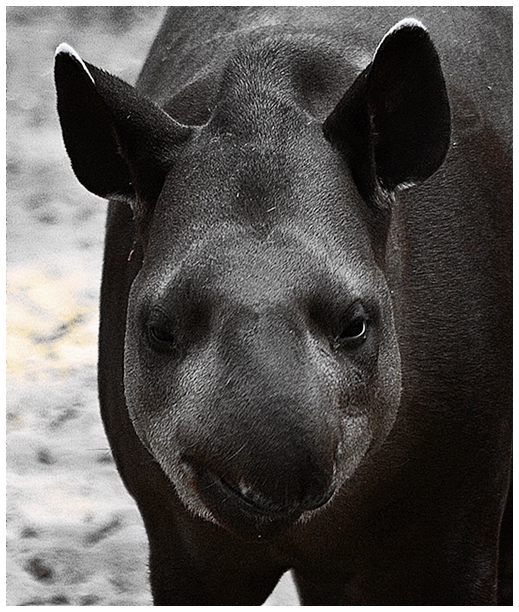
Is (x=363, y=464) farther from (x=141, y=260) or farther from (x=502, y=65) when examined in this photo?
(x=502, y=65)

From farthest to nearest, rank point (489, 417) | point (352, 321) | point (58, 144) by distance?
point (58, 144) < point (489, 417) < point (352, 321)

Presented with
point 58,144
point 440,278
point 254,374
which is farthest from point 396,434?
point 58,144

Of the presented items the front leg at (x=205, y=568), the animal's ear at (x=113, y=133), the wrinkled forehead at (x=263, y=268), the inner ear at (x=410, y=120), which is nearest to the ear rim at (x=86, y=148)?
the animal's ear at (x=113, y=133)

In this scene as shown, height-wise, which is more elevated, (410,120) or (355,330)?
(410,120)

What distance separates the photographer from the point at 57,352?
22.2 ft

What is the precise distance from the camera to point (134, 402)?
348cm

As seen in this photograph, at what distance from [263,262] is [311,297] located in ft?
0.42

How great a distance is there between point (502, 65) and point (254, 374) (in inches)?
83.5

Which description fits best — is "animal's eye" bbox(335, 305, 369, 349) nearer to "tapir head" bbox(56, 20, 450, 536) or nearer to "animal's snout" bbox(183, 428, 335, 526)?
"tapir head" bbox(56, 20, 450, 536)

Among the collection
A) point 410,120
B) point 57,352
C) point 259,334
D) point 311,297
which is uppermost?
point 57,352

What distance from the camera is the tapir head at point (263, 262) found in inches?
115

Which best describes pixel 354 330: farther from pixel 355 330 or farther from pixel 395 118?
pixel 395 118

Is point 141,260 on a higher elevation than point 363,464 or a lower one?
higher

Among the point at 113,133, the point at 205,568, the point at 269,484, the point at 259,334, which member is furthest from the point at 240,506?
the point at 205,568
